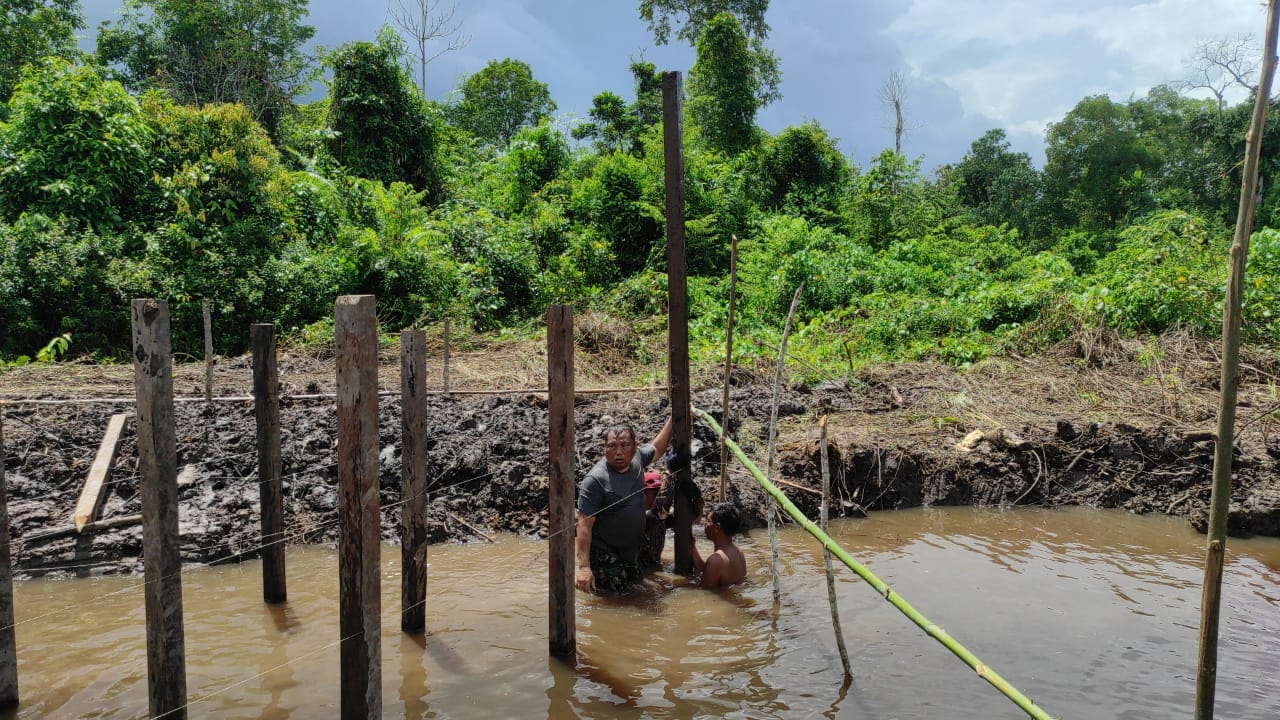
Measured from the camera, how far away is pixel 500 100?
29.5 metres

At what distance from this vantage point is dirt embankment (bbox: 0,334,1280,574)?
6781 mm

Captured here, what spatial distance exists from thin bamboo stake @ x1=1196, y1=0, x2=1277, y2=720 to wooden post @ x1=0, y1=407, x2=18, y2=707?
179 inches

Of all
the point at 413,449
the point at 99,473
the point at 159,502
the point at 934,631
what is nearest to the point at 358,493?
the point at 159,502

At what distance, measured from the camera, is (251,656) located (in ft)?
15.5

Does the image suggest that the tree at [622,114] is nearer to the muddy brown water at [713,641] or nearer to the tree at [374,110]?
the tree at [374,110]

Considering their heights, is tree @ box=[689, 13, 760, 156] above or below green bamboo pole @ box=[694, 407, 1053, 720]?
above

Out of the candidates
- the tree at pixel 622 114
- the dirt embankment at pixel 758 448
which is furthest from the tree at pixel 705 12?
the dirt embankment at pixel 758 448

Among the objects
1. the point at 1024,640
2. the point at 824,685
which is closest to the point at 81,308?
the point at 824,685

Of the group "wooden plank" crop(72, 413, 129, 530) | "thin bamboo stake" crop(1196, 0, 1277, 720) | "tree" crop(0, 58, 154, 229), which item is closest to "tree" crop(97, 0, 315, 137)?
"tree" crop(0, 58, 154, 229)

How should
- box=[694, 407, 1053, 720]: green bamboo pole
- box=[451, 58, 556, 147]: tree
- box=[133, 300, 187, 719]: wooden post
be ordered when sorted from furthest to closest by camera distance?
box=[451, 58, 556, 147]: tree → box=[133, 300, 187, 719]: wooden post → box=[694, 407, 1053, 720]: green bamboo pole

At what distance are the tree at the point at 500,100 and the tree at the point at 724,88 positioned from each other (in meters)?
8.14

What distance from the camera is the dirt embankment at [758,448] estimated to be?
6781 millimetres

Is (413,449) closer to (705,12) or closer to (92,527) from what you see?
Answer: (92,527)

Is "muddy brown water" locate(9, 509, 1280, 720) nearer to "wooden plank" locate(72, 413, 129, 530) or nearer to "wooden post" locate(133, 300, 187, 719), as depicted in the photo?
"wooden plank" locate(72, 413, 129, 530)
